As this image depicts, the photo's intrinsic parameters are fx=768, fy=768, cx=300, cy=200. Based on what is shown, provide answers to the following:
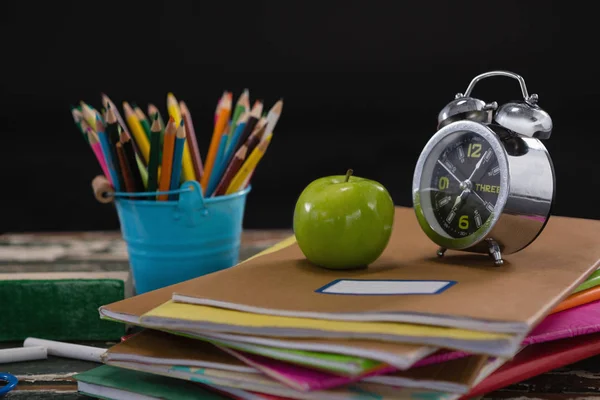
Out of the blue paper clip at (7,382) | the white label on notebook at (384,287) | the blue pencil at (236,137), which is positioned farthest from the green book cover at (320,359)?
the blue pencil at (236,137)

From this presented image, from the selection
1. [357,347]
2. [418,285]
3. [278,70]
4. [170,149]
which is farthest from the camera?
[278,70]

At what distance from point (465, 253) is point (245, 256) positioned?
41cm

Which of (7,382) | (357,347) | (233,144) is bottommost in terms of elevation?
(7,382)

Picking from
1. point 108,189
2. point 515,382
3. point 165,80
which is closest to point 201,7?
point 165,80

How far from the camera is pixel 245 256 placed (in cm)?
120

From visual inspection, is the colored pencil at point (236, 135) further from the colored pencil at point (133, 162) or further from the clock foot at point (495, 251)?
the clock foot at point (495, 251)

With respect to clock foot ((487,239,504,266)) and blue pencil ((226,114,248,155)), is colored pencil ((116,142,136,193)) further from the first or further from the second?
clock foot ((487,239,504,266))

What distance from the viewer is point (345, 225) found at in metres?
0.84

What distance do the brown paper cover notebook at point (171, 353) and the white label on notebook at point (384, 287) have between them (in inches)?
4.8

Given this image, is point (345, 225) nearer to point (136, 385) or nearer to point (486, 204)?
point (486, 204)

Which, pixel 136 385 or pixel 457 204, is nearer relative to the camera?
pixel 136 385

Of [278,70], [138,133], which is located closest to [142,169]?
[138,133]

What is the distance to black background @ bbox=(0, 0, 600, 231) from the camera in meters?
1.96

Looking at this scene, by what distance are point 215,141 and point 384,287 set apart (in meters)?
0.41
